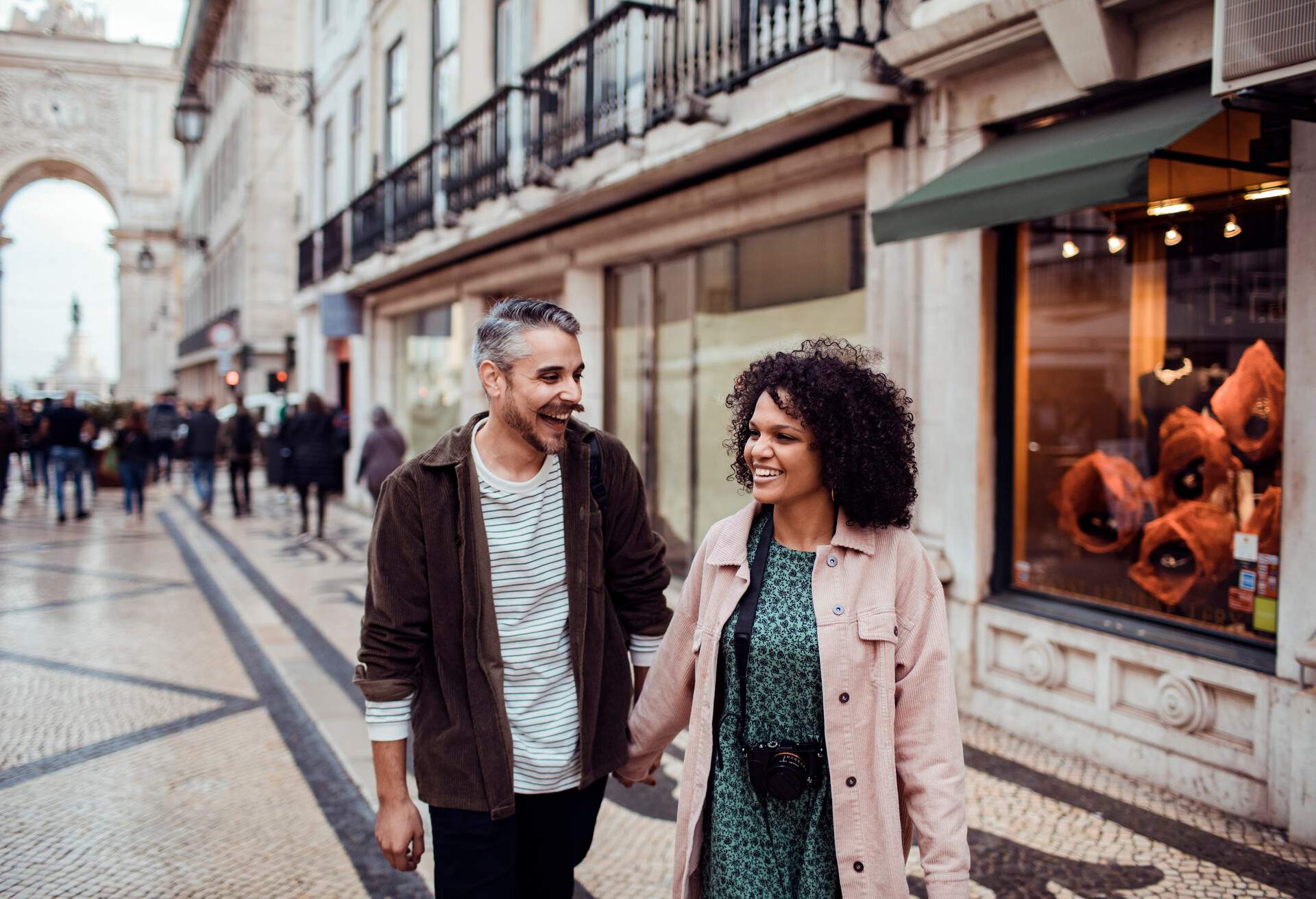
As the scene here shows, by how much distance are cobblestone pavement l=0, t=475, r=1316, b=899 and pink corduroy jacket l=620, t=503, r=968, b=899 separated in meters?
1.68

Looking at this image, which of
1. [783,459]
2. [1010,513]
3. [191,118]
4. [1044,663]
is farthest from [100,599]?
[191,118]

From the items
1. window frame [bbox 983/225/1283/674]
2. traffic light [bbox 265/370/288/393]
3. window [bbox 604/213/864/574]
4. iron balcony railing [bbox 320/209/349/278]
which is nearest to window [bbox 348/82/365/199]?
iron balcony railing [bbox 320/209/349/278]

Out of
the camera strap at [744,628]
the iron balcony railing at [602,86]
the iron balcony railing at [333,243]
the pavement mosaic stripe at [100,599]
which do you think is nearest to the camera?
the camera strap at [744,628]

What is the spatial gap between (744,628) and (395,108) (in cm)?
1530

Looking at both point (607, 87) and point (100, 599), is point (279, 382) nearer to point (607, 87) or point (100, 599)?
point (100, 599)

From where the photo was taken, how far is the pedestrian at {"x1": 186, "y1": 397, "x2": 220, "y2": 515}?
54.1 feet

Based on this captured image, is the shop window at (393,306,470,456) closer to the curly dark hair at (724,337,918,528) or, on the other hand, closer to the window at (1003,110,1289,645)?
the window at (1003,110,1289,645)

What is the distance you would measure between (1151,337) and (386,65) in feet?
44.6

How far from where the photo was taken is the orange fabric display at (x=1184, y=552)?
4805mm

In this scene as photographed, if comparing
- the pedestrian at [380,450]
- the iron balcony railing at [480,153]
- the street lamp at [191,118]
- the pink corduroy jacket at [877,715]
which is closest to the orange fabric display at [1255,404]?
the pink corduroy jacket at [877,715]

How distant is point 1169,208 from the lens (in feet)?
16.7

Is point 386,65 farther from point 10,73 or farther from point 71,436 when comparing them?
point 10,73

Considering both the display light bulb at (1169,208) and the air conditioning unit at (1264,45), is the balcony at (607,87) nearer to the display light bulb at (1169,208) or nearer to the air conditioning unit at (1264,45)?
the display light bulb at (1169,208)

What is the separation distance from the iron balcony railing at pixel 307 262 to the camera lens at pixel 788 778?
59.5ft
